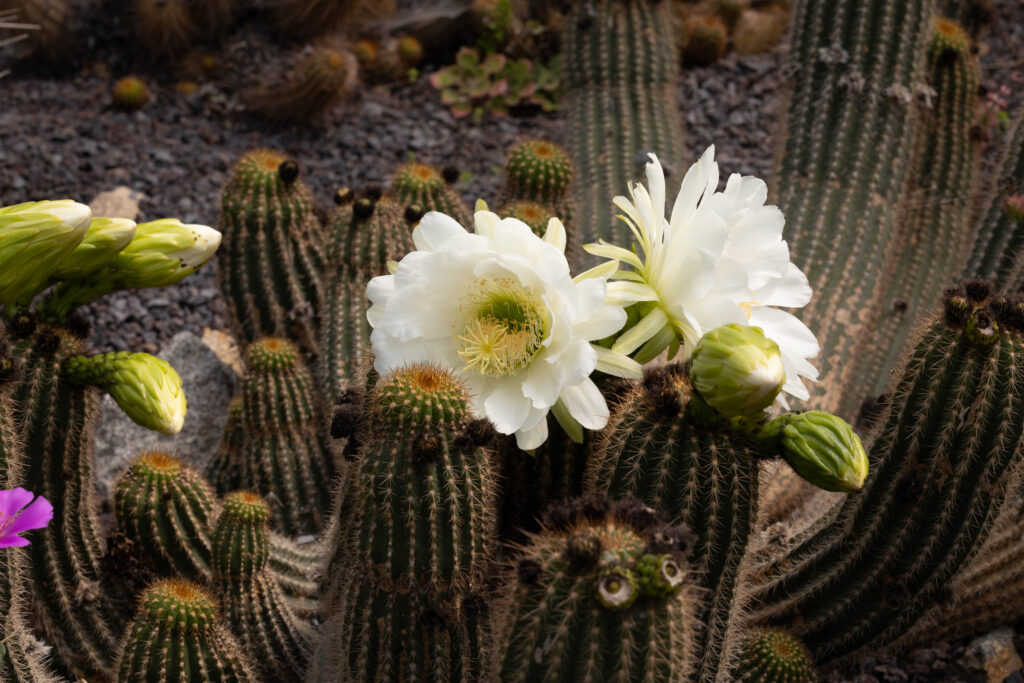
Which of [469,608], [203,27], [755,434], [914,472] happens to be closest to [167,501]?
[469,608]

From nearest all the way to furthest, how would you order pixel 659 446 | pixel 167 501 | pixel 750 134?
pixel 659 446 → pixel 167 501 → pixel 750 134

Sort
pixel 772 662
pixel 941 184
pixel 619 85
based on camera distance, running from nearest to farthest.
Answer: pixel 772 662, pixel 941 184, pixel 619 85

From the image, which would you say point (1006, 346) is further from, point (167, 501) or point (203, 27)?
point (203, 27)

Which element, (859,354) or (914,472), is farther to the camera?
(859,354)

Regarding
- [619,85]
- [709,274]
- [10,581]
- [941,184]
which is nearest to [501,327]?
[709,274]

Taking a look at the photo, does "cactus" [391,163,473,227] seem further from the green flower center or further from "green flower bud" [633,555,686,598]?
"green flower bud" [633,555,686,598]

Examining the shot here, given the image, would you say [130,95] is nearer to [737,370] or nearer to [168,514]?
[168,514]
